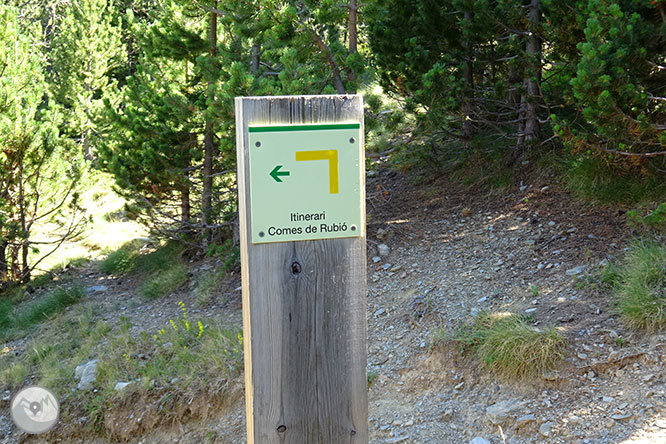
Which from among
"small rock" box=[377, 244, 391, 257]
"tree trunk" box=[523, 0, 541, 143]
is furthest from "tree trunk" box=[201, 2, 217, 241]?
"tree trunk" box=[523, 0, 541, 143]

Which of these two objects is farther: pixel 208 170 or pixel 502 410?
pixel 208 170

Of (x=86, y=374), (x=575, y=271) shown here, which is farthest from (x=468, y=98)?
(x=86, y=374)

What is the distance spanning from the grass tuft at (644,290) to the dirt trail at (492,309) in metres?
0.11

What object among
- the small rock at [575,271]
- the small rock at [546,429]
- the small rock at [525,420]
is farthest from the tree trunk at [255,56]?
the small rock at [546,429]

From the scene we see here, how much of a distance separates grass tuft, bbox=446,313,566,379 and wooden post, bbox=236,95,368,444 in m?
2.47

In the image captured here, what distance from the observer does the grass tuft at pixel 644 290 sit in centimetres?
437

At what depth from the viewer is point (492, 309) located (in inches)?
202

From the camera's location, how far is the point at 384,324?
5.66 meters

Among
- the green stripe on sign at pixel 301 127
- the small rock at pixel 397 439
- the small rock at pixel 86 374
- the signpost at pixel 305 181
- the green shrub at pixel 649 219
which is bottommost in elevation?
the small rock at pixel 86 374

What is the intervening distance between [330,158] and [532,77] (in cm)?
494

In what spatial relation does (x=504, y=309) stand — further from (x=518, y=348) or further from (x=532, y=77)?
(x=532, y=77)

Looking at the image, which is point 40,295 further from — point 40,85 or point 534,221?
point 534,221

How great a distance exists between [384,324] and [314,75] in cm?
295

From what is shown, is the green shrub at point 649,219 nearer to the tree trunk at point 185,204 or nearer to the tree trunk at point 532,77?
the tree trunk at point 532,77
